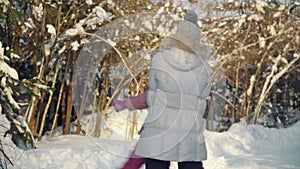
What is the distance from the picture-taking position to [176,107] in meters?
3.02

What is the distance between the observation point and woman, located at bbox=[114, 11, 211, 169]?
2.99 m

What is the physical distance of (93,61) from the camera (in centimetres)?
802

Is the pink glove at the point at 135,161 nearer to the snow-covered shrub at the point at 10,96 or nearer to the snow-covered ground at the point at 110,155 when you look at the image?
the snow-covered ground at the point at 110,155

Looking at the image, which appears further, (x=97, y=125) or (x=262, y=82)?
(x=262, y=82)

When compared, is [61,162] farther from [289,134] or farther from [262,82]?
[262,82]

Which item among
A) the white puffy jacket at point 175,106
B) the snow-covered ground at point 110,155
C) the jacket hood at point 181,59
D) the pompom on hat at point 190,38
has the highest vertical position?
the pompom on hat at point 190,38

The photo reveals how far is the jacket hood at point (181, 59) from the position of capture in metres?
3.04

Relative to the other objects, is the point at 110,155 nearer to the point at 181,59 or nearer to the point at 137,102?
the point at 137,102

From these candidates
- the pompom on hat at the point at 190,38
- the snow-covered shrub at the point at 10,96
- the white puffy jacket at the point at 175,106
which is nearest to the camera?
the white puffy jacket at the point at 175,106

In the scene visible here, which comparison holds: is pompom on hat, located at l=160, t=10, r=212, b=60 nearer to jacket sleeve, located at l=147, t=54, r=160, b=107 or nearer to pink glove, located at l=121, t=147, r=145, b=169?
jacket sleeve, located at l=147, t=54, r=160, b=107

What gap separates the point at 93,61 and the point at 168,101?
5.17m

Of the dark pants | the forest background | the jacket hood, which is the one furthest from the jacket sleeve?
the forest background

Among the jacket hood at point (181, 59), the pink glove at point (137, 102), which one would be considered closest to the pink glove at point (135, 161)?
the pink glove at point (137, 102)

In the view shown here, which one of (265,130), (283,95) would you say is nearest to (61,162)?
(265,130)
